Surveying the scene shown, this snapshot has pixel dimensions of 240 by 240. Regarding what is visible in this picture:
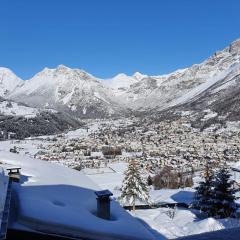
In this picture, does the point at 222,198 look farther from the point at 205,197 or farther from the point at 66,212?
the point at 66,212

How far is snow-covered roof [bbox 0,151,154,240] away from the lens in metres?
10.8

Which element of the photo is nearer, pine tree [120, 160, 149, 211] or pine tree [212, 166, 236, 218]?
pine tree [212, 166, 236, 218]

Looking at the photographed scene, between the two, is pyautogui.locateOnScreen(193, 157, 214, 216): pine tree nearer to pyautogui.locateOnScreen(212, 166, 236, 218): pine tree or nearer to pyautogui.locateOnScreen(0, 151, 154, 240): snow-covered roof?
pyautogui.locateOnScreen(212, 166, 236, 218): pine tree

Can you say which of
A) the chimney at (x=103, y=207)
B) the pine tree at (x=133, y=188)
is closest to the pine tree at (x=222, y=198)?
the pine tree at (x=133, y=188)

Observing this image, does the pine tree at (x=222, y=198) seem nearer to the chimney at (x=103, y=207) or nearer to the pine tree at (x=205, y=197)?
the pine tree at (x=205, y=197)

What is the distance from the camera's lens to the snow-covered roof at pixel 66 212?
1080 centimetres

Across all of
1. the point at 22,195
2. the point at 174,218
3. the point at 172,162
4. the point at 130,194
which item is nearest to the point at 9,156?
the point at 22,195

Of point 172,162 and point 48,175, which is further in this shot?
point 172,162

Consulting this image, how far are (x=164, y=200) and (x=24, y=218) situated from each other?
44.7m

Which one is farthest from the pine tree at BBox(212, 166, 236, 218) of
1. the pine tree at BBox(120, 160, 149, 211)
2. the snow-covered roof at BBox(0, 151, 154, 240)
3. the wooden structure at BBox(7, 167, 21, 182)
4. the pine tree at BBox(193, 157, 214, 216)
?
the wooden structure at BBox(7, 167, 21, 182)

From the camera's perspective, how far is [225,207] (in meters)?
37.7

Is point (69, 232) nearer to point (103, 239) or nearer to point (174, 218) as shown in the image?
point (103, 239)

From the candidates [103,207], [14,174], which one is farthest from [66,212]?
[14,174]

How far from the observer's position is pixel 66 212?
11828 mm
